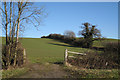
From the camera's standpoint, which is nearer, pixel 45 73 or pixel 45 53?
pixel 45 73

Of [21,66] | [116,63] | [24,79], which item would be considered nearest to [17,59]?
[21,66]

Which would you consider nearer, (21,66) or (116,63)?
(21,66)

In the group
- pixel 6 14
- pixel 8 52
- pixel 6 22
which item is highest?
pixel 6 14

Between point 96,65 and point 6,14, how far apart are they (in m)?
8.78

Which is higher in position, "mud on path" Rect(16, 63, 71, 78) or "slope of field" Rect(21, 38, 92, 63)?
"mud on path" Rect(16, 63, 71, 78)

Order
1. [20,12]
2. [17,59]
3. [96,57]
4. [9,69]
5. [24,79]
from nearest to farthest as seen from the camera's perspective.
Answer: [24,79] → [9,69] → [17,59] → [20,12] → [96,57]

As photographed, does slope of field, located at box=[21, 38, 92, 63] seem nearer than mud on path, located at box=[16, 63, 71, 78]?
No

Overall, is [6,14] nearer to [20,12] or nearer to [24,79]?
[20,12]

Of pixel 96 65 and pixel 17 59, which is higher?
pixel 17 59

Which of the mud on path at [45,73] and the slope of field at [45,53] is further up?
the mud on path at [45,73]

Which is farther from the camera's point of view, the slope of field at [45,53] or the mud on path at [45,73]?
the slope of field at [45,53]

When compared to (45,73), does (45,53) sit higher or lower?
lower

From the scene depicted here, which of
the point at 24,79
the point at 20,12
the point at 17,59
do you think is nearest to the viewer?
the point at 24,79

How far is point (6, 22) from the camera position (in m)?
9.01
